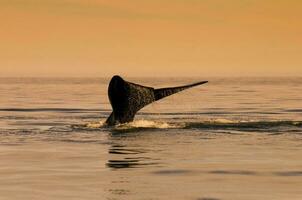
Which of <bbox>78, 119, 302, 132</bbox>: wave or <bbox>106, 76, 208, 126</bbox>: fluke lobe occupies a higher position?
<bbox>106, 76, 208, 126</bbox>: fluke lobe

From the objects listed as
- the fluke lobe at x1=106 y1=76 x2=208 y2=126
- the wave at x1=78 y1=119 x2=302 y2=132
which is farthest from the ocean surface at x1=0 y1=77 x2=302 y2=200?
the fluke lobe at x1=106 y1=76 x2=208 y2=126

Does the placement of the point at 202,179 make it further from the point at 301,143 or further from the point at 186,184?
the point at 301,143

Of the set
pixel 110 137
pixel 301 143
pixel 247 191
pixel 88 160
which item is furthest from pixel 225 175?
pixel 110 137

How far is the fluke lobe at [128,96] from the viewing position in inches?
1270

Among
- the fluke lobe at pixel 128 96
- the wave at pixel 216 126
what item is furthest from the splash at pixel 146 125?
the fluke lobe at pixel 128 96

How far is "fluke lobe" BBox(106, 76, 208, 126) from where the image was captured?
32.2 meters

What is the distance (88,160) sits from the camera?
22.8 meters

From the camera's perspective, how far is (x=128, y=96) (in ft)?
107

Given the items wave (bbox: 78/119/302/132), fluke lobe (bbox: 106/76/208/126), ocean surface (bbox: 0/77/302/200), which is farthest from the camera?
wave (bbox: 78/119/302/132)

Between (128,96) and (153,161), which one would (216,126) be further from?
(153,161)

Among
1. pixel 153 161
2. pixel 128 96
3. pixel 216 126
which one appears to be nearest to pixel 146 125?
pixel 128 96

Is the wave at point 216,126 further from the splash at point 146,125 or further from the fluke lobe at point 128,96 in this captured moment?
the fluke lobe at point 128,96

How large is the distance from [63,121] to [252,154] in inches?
631

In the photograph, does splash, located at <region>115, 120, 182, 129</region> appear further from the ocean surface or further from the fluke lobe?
the fluke lobe
